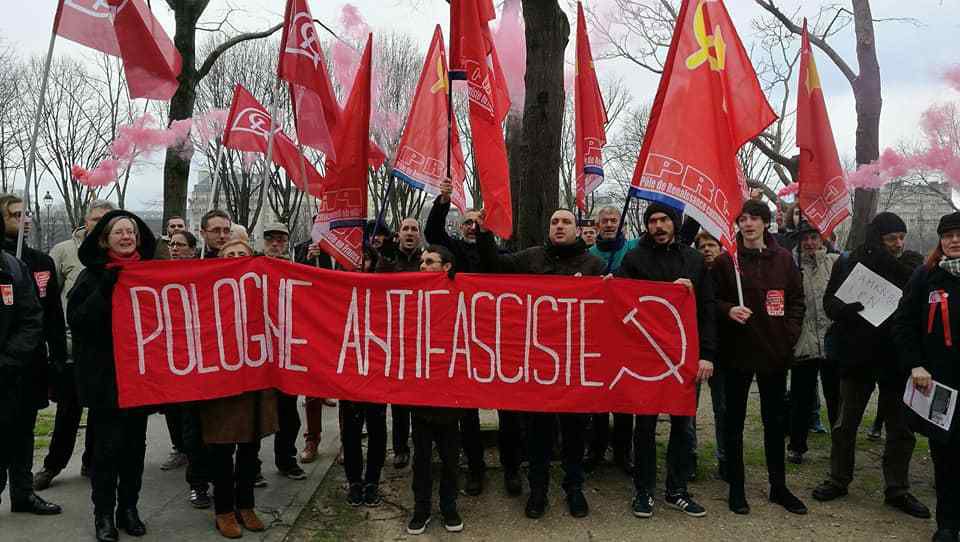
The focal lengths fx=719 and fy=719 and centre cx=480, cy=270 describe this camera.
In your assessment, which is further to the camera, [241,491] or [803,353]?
[803,353]

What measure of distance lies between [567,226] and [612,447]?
2.52m

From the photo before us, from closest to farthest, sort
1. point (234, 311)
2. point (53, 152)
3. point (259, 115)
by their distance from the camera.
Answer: point (234, 311), point (259, 115), point (53, 152)

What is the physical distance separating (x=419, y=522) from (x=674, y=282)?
2.52 metres

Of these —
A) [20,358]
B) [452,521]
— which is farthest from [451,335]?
[20,358]

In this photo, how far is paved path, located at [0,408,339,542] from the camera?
4914 mm

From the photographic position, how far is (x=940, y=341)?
15.9ft

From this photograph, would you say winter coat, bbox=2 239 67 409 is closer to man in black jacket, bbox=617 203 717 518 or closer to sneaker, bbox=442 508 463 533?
sneaker, bbox=442 508 463 533

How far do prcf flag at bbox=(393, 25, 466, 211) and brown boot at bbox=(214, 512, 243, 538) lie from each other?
304 centimetres

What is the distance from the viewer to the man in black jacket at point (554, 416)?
5340 millimetres

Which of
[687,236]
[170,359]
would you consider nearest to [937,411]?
[687,236]

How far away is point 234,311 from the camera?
5.25 m

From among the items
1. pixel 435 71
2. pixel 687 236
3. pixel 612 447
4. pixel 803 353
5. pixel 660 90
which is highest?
pixel 435 71

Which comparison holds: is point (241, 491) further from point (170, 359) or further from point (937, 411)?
point (937, 411)

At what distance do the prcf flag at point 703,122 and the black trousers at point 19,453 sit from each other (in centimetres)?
484
